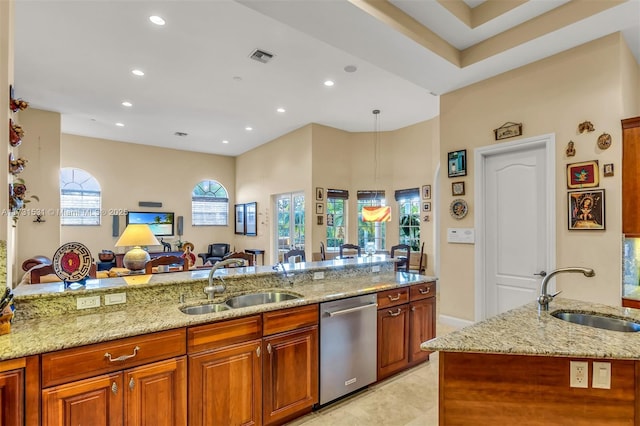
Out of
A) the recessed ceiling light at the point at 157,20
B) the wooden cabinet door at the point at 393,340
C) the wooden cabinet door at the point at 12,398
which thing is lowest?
the wooden cabinet door at the point at 393,340

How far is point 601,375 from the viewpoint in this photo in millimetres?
1508

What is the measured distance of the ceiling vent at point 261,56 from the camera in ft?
12.8

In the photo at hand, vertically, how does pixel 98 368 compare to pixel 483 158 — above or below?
below

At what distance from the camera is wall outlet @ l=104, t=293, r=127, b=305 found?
2.12 meters

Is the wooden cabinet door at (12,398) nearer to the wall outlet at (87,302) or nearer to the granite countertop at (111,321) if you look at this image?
the granite countertop at (111,321)


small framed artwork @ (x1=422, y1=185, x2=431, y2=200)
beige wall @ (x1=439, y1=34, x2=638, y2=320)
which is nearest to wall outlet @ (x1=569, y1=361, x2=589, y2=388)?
beige wall @ (x1=439, y1=34, x2=638, y2=320)

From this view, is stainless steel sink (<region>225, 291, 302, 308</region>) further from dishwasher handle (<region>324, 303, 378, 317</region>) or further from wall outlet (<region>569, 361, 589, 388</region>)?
wall outlet (<region>569, 361, 589, 388</region>)

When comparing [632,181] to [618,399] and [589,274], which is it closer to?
[589,274]

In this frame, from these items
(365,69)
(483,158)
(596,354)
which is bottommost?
(596,354)

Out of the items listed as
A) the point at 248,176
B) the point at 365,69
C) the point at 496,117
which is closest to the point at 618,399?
the point at 496,117

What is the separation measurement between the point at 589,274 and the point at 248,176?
8401 mm

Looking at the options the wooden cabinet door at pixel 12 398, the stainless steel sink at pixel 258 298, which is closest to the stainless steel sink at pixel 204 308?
the stainless steel sink at pixel 258 298

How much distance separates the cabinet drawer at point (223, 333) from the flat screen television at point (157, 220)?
7.49 metres

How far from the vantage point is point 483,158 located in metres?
3.92
